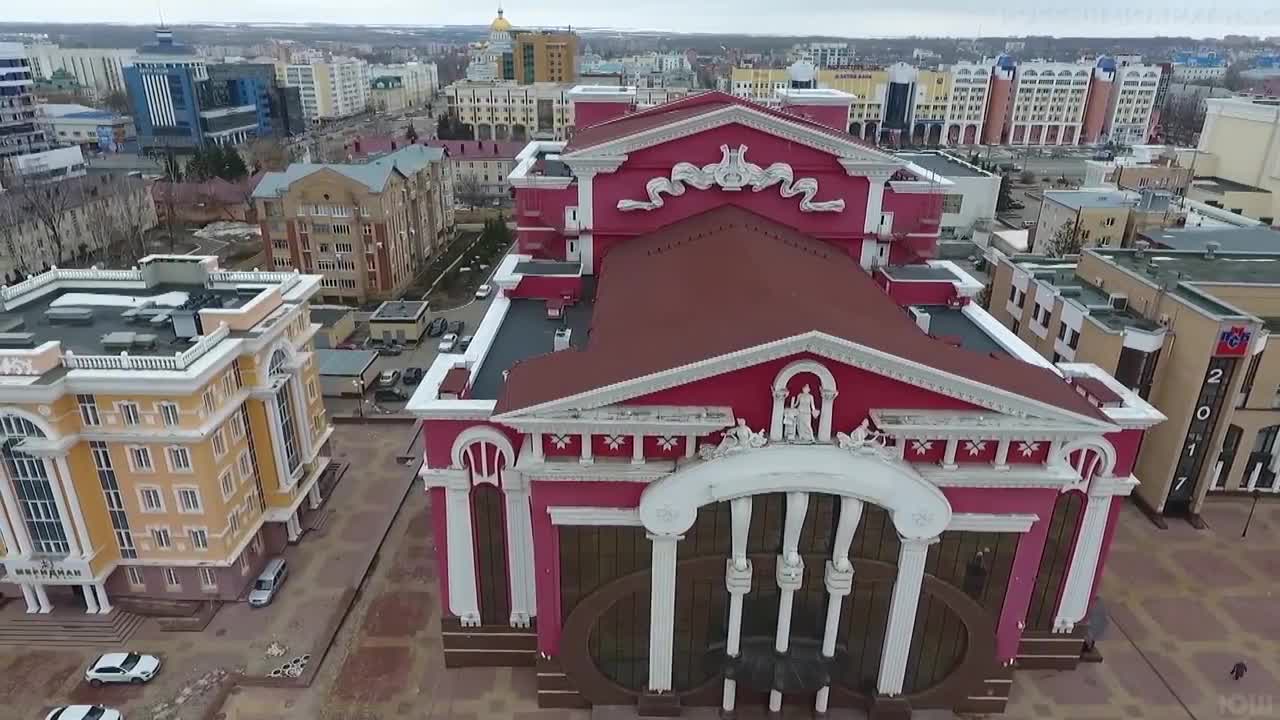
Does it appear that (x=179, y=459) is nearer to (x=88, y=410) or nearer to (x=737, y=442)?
(x=88, y=410)

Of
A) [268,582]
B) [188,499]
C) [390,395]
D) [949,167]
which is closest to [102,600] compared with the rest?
[188,499]

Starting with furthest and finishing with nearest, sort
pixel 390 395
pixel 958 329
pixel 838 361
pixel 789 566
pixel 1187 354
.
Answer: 1. pixel 390 395
2. pixel 1187 354
3. pixel 958 329
4. pixel 789 566
5. pixel 838 361

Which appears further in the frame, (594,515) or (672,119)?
(672,119)

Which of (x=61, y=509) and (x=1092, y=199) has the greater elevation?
(x=1092, y=199)

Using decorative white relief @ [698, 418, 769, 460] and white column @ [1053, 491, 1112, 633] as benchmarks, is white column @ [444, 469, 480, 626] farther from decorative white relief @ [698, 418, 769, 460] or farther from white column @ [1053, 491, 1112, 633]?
white column @ [1053, 491, 1112, 633]

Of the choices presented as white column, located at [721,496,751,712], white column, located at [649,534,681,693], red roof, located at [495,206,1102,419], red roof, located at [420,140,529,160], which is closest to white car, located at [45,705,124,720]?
red roof, located at [495,206,1102,419]

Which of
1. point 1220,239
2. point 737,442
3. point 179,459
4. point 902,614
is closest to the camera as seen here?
point 737,442

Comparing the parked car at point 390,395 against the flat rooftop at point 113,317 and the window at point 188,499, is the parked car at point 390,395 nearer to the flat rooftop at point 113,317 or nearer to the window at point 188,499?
the flat rooftop at point 113,317

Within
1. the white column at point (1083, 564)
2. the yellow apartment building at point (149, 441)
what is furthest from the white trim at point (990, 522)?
the yellow apartment building at point (149, 441)
